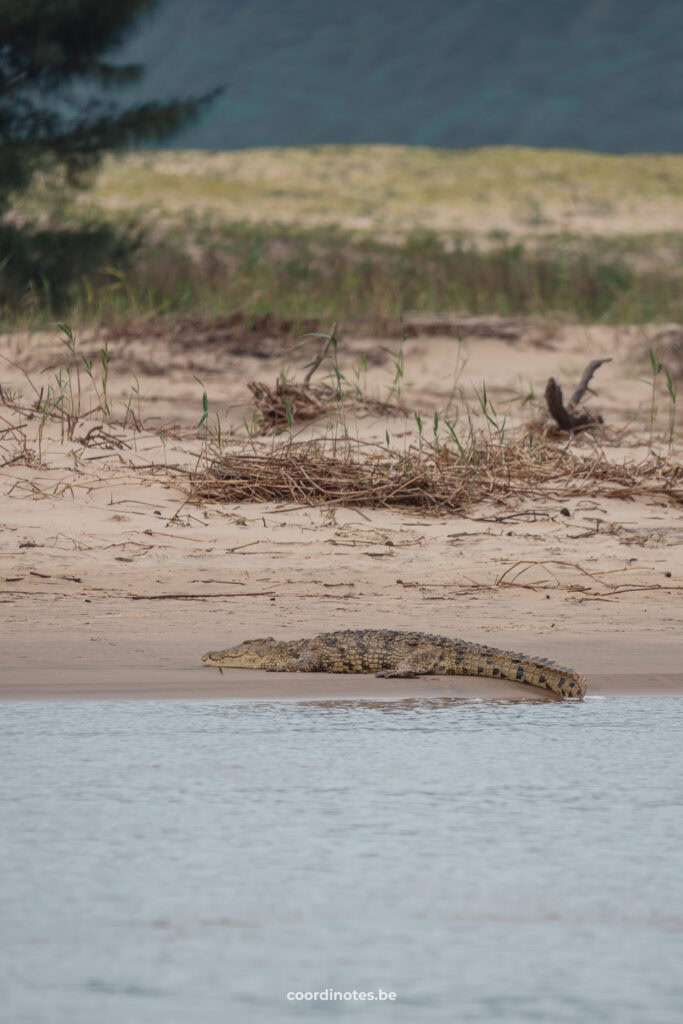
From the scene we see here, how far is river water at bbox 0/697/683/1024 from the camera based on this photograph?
80.7 inches

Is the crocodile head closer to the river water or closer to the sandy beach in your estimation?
the sandy beach

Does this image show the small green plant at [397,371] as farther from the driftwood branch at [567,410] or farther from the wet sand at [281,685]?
the wet sand at [281,685]

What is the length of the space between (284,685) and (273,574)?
137 cm

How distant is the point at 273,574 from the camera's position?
5.57 meters

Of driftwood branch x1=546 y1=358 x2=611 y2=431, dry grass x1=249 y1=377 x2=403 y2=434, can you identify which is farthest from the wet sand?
driftwood branch x1=546 y1=358 x2=611 y2=431

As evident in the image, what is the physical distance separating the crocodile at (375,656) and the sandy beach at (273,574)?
0.16 feet

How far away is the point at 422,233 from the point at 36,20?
22562 mm

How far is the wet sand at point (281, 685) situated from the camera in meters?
4.05

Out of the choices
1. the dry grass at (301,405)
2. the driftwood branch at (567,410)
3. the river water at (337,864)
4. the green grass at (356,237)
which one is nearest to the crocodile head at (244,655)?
the river water at (337,864)

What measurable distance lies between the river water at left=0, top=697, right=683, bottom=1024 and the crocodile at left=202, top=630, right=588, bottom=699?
0.29 m

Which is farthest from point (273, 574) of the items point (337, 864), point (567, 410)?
point (567, 410)

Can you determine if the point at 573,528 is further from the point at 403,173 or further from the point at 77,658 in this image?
the point at 403,173

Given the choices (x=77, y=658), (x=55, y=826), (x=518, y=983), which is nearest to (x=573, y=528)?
(x=77, y=658)

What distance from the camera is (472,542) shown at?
6.04 m
